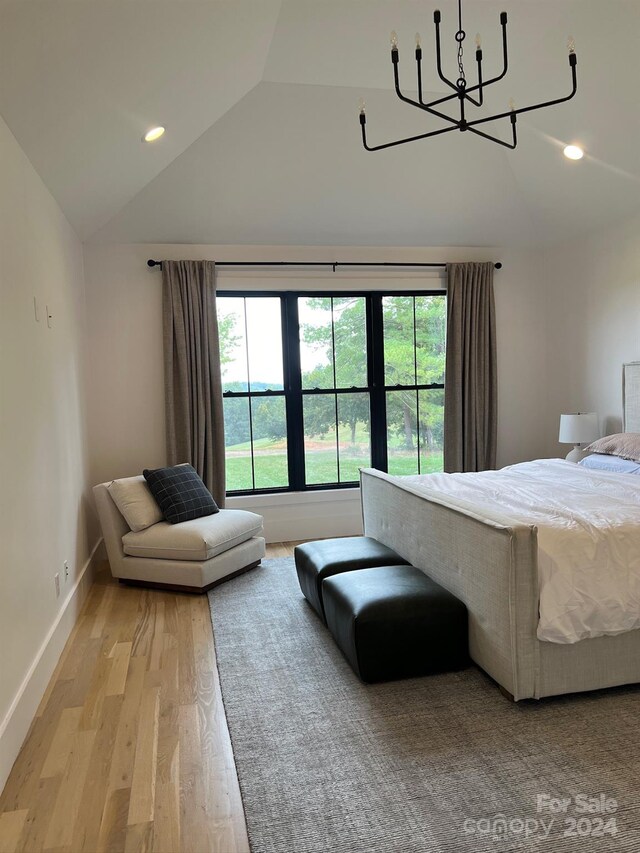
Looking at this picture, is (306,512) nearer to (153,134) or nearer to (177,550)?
(177,550)

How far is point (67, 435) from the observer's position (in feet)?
A: 13.2

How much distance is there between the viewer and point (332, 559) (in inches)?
140

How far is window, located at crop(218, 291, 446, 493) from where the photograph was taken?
5.56 metres

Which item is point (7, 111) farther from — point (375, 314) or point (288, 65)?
point (375, 314)

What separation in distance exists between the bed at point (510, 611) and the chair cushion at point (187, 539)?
1735mm

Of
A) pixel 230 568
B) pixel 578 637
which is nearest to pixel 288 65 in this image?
pixel 230 568

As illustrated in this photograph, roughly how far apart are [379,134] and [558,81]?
1.30 m

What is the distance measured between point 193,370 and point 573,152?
3316mm

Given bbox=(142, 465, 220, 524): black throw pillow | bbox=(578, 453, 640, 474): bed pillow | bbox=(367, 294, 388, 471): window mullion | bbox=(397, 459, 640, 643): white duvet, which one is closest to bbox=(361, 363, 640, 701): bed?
bbox=(397, 459, 640, 643): white duvet

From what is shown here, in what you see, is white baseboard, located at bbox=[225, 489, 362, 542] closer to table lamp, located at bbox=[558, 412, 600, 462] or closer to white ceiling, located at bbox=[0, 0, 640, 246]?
table lamp, located at bbox=[558, 412, 600, 462]

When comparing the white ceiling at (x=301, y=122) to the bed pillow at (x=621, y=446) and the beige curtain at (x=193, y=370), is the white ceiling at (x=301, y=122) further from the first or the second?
the bed pillow at (x=621, y=446)

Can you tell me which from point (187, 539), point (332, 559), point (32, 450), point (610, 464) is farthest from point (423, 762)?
point (610, 464)

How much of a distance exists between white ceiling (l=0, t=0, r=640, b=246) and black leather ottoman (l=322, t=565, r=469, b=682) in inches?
104

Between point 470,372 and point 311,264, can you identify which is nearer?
point 311,264
